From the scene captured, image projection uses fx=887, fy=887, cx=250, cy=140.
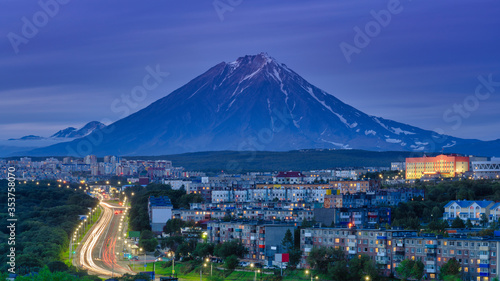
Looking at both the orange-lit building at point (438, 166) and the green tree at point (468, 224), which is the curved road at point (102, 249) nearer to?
the green tree at point (468, 224)

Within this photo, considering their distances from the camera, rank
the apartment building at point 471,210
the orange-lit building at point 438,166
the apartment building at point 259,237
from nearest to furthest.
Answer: the apartment building at point 259,237, the apartment building at point 471,210, the orange-lit building at point 438,166

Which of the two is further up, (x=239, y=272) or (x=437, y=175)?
(x=437, y=175)

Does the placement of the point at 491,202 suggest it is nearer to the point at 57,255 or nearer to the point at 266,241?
the point at 266,241

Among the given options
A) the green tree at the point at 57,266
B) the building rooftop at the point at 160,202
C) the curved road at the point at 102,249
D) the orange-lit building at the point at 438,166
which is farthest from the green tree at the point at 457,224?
the orange-lit building at the point at 438,166

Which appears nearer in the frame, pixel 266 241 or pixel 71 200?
pixel 266 241

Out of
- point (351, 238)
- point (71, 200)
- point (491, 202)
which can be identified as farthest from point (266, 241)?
point (71, 200)

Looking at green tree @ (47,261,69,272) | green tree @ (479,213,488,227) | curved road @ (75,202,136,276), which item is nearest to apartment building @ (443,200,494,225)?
green tree @ (479,213,488,227)

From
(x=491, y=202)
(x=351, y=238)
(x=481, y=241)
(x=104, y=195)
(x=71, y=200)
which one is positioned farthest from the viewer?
(x=104, y=195)
